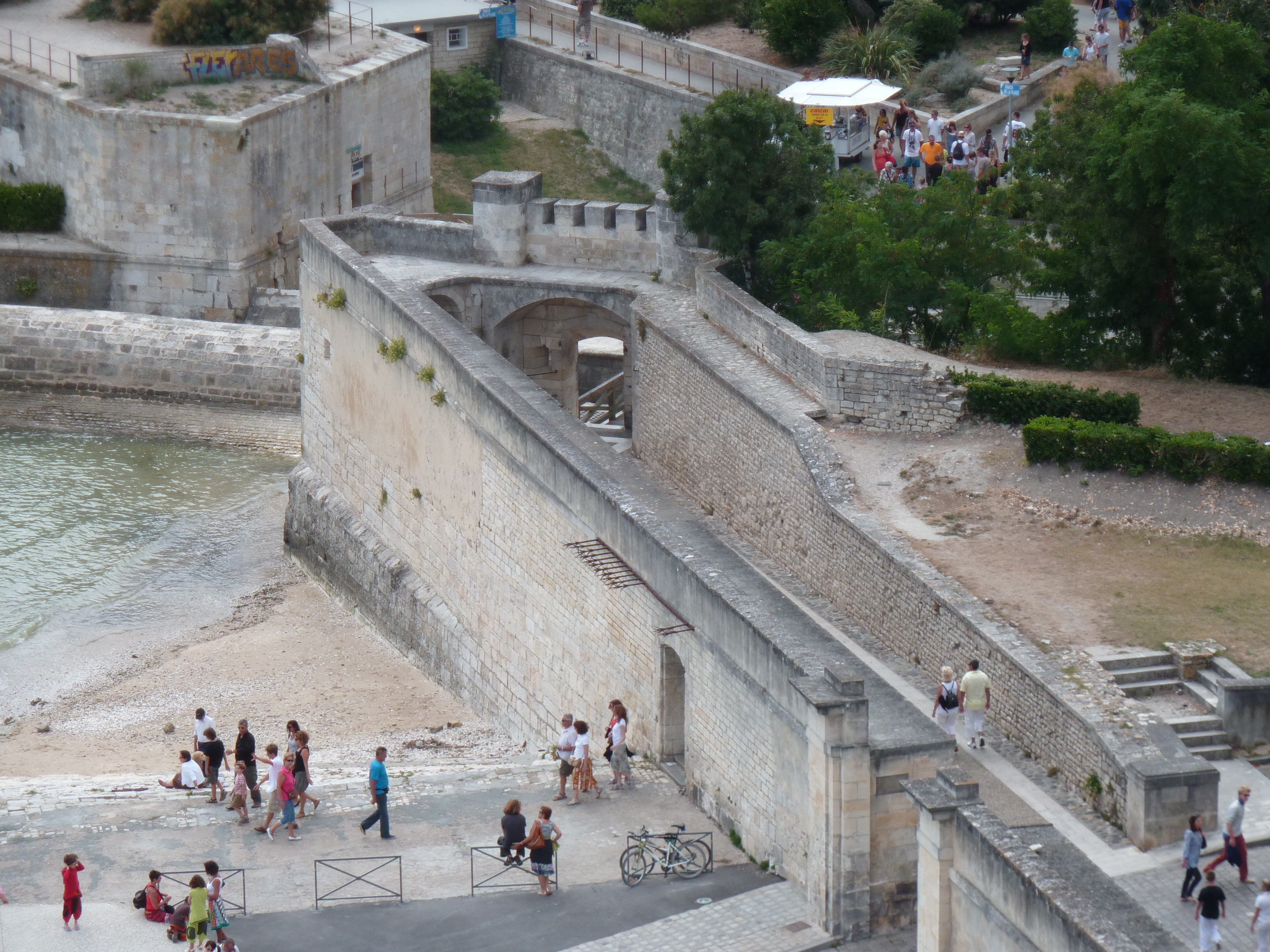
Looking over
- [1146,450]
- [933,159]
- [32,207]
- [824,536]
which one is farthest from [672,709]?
[32,207]

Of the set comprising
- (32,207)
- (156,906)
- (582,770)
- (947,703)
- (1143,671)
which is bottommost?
(156,906)

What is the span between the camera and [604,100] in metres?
49.6

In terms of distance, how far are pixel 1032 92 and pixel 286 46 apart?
15.0 metres

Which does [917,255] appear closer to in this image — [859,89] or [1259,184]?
[1259,184]

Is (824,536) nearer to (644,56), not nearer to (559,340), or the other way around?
(559,340)

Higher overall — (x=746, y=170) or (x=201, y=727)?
(x=746, y=170)

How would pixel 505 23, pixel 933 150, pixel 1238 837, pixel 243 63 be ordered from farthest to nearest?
pixel 505 23 → pixel 243 63 → pixel 933 150 → pixel 1238 837

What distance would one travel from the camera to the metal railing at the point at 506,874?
19.1 meters

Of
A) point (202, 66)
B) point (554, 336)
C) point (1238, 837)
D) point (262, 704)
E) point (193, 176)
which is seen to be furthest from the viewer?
point (202, 66)

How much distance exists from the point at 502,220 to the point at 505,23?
21029mm

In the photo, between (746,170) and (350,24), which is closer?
(746,170)

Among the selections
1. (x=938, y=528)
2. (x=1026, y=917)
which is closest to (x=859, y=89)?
(x=938, y=528)

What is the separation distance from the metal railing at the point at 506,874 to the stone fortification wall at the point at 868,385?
877cm

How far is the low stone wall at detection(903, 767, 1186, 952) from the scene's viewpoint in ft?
47.8
